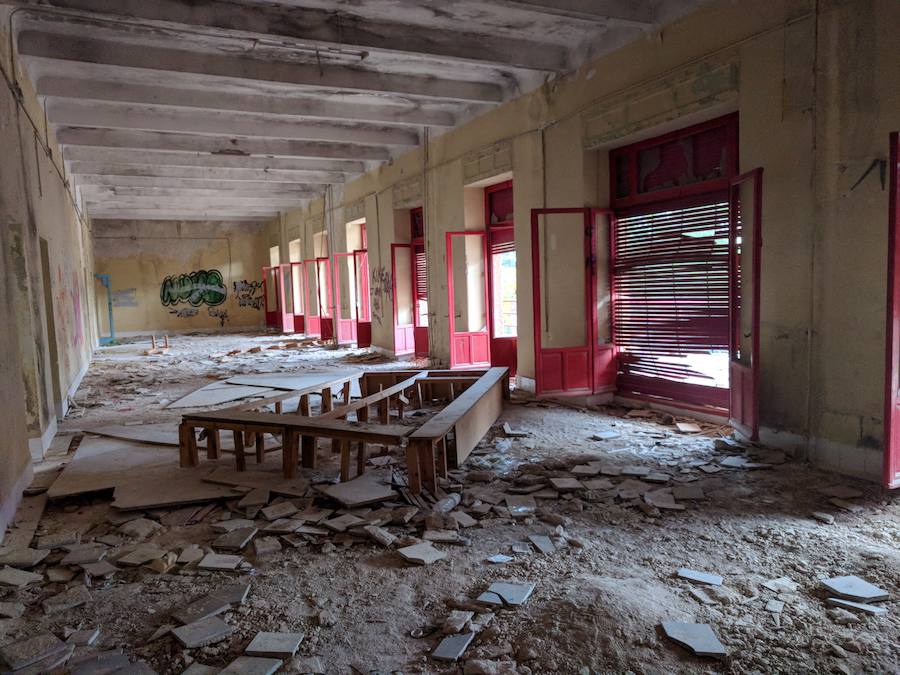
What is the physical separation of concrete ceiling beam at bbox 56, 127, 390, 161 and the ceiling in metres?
0.02

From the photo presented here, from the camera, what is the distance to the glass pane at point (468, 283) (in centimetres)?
991

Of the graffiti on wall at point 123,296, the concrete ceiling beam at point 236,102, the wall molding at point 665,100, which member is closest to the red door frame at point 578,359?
the wall molding at point 665,100

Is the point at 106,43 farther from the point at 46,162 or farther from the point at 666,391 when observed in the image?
the point at 666,391

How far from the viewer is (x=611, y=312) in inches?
301

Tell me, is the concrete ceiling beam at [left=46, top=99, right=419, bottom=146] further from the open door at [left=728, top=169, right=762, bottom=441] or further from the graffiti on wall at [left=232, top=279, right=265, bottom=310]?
the graffiti on wall at [left=232, top=279, right=265, bottom=310]

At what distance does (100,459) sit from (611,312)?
5.51 metres

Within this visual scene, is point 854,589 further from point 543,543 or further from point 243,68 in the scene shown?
point 243,68

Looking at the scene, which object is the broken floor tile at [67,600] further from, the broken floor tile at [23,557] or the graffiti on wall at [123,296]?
the graffiti on wall at [123,296]

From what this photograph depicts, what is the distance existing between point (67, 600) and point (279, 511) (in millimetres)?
1317

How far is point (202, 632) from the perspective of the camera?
9.20 feet

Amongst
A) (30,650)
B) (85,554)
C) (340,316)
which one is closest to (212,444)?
(85,554)

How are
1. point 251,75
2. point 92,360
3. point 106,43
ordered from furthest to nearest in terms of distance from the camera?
point 92,360 → point 251,75 → point 106,43

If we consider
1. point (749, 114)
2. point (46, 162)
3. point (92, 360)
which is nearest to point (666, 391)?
point (749, 114)

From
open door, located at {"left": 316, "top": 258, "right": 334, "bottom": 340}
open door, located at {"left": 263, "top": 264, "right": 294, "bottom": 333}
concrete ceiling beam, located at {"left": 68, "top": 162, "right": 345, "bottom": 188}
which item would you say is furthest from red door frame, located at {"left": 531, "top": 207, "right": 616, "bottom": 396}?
open door, located at {"left": 263, "top": 264, "right": 294, "bottom": 333}
